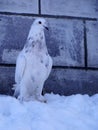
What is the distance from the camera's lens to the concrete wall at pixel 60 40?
4051 millimetres

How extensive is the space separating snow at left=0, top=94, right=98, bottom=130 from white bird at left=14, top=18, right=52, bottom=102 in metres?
0.18

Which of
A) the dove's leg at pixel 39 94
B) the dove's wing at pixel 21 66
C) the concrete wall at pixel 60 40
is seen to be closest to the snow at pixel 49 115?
the dove's leg at pixel 39 94

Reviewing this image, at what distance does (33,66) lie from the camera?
3.46 metres

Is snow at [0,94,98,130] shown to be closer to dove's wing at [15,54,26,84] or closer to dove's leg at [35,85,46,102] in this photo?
dove's leg at [35,85,46,102]

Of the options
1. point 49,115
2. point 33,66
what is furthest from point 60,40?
point 49,115

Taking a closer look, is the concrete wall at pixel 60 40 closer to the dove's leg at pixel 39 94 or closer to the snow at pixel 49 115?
the dove's leg at pixel 39 94

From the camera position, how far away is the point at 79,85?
13.4ft

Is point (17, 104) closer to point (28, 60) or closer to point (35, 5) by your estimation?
point (28, 60)

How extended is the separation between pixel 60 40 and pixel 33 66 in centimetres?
78

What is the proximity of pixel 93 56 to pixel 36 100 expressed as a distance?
3.10ft

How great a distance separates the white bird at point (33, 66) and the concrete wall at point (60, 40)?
1.61 ft

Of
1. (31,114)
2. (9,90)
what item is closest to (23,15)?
(9,90)

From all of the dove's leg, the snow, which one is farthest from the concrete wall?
the snow

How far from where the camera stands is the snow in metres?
2.88
